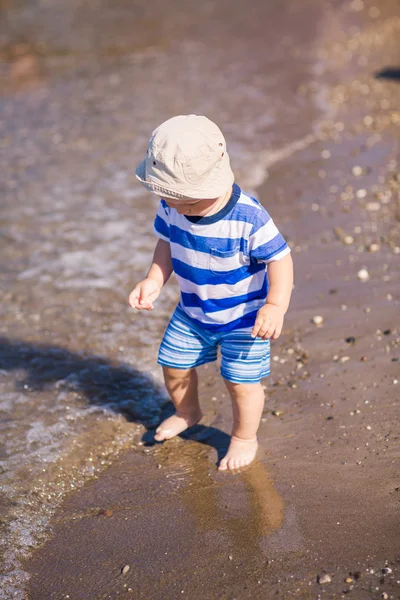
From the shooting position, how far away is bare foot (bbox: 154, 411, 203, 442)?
3.65 metres

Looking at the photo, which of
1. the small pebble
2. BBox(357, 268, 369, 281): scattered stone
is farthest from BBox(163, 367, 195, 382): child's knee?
the small pebble

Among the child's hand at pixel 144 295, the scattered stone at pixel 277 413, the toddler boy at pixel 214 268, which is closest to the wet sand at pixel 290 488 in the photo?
the scattered stone at pixel 277 413

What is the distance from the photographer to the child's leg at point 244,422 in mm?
3320

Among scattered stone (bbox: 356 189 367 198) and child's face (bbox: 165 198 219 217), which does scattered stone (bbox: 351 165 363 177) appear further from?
child's face (bbox: 165 198 219 217)

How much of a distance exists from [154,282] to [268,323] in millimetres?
678

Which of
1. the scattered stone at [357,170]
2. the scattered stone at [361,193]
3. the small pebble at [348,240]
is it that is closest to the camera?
the small pebble at [348,240]

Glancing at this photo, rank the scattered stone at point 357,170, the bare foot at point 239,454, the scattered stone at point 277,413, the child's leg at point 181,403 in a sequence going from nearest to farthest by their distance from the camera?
the bare foot at point 239,454
the child's leg at point 181,403
the scattered stone at point 277,413
the scattered stone at point 357,170

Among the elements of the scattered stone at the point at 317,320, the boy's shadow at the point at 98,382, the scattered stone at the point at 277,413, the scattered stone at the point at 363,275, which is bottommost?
the boy's shadow at the point at 98,382

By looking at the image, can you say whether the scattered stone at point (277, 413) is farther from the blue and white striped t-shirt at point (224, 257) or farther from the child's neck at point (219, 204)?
the child's neck at point (219, 204)

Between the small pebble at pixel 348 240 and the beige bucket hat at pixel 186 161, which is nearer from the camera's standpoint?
Answer: the beige bucket hat at pixel 186 161

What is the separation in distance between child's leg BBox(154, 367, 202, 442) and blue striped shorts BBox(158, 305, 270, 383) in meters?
0.12

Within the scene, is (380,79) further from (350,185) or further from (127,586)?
(127,586)

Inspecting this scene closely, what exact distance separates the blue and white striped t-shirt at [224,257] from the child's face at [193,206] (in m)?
0.04

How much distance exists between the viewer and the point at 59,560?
2973 millimetres
